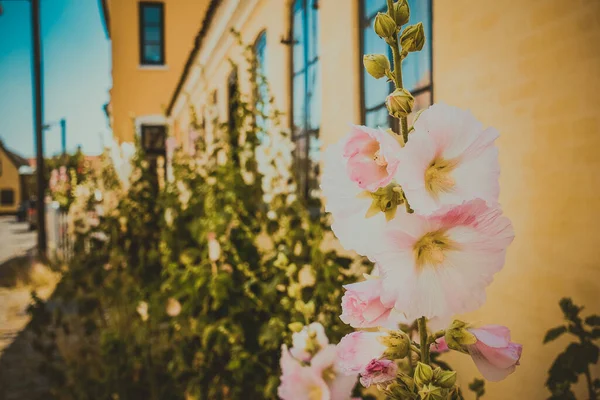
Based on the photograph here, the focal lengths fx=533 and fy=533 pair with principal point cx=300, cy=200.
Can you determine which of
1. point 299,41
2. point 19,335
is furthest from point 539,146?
point 19,335

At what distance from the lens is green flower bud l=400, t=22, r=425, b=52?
771 millimetres

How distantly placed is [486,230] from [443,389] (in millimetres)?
217

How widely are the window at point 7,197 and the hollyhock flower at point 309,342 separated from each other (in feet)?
190

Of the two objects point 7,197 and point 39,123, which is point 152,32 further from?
point 7,197

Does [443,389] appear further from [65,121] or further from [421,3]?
[65,121]

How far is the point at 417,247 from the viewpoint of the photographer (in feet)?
2.34

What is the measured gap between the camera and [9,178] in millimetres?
52344

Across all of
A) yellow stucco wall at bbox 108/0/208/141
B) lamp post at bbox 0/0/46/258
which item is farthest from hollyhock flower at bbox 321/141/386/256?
yellow stucco wall at bbox 108/0/208/141

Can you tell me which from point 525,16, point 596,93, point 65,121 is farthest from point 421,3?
point 65,121

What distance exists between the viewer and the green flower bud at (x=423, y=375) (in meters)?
0.70

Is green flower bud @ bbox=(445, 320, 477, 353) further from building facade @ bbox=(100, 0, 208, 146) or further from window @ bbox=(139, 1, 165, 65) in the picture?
window @ bbox=(139, 1, 165, 65)

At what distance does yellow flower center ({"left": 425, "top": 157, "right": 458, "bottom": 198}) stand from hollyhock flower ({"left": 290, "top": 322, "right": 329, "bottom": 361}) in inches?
27.4

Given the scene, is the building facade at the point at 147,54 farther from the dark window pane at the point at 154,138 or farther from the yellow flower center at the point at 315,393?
the yellow flower center at the point at 315,393

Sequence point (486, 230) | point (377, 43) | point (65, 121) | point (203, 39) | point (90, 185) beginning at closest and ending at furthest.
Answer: point (486, 230) → point (377, 43) → point (90, 185) → point (203, 39) → point (65, 121)
